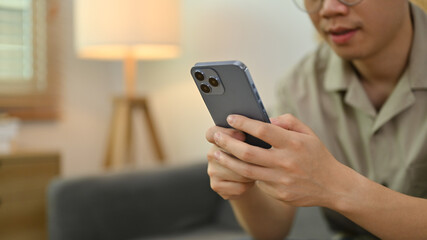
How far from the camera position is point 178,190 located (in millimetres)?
1627

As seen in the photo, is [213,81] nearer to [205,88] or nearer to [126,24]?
[205,88]

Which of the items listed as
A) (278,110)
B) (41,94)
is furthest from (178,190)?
Result: (41,94)

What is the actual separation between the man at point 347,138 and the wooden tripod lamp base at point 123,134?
1.48 meters

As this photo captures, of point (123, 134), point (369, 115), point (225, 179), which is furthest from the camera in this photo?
point (123, 134)

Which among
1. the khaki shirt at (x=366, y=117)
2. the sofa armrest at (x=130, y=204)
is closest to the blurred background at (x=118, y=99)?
the sofa armrest at (x=130, y=204)

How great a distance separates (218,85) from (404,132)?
1.49ft

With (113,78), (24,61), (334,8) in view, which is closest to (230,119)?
(334,8)

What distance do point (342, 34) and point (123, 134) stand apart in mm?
1772

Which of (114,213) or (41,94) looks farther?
(41,94)

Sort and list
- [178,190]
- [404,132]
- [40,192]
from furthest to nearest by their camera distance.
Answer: [40,192] < [178,190] < [404,132]

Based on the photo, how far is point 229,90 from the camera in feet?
2.01

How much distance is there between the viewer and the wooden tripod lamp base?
246 centimetres

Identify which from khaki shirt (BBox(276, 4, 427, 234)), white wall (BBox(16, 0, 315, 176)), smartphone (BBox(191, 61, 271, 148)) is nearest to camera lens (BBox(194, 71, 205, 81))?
smartphone (BBox(191, 61, 271, 148))

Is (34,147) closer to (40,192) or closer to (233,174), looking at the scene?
(40,192)
